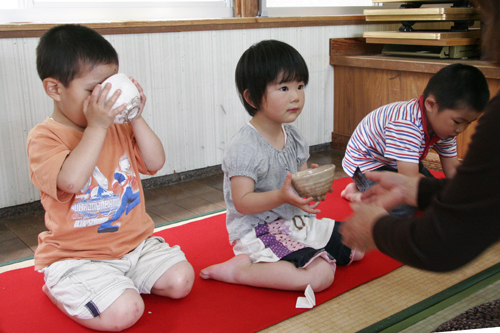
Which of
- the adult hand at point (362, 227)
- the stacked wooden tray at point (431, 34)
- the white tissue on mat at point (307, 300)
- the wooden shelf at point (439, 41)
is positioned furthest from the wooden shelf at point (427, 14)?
the adult hand at point (362, 227)

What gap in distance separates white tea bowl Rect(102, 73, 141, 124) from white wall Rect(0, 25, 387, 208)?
908 mm

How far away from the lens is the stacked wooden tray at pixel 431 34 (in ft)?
7.75

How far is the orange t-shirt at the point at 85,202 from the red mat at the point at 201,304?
0.43ft

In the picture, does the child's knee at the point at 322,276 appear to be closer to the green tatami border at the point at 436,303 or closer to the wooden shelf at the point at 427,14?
the green tatami border at the point at 436,303

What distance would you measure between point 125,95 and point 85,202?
28cm

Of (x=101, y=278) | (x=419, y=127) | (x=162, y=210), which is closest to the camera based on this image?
(x=101, y=278)

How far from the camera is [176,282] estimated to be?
3.83ft

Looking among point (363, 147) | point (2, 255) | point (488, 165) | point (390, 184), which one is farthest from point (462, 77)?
point (2, 255)

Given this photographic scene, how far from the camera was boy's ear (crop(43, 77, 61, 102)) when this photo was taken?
1090mm

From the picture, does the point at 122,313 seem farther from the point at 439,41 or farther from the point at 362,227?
the point at 439,41

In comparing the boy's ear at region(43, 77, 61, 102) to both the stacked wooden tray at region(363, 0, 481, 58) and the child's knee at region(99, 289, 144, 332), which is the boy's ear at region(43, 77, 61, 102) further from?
the stacked wooden tray at region(363, 0, 481, 58)

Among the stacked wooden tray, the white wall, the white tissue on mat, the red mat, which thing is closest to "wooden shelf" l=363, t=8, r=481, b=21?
the stacked wooden tray

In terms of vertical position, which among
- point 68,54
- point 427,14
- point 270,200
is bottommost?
point 270,200

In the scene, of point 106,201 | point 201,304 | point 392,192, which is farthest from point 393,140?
point 106,201
